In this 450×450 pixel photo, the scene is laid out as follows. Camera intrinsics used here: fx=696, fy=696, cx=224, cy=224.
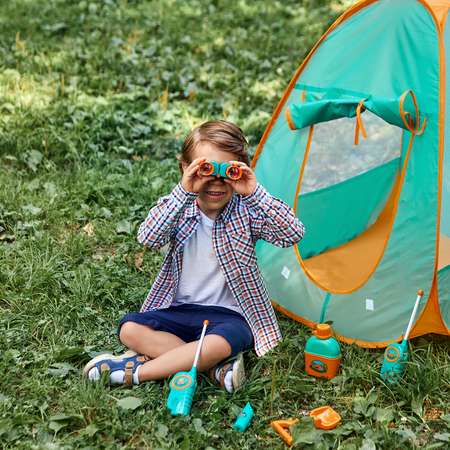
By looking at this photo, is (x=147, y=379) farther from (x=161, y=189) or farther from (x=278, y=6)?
(x=278, y=6)

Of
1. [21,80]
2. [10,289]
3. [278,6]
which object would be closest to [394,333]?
[10,289]

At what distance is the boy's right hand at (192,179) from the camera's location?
7.64 ft

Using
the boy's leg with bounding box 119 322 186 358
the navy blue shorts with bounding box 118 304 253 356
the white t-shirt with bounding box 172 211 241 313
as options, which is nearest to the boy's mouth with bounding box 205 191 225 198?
the white t-shirt with bounding box 172 211 241 313

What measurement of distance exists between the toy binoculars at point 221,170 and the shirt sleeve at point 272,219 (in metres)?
0.12

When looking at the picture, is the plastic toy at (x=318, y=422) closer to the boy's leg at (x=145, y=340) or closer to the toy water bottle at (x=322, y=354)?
the toy water bottle at (x=322, y=354)

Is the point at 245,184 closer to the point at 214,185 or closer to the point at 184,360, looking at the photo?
the point at 214,185

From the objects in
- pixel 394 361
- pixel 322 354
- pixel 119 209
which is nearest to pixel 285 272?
pixel 322 354

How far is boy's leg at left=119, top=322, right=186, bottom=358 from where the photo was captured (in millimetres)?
2445

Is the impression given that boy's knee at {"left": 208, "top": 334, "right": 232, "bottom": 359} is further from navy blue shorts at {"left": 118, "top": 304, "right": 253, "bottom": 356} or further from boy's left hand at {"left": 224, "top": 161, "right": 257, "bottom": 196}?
boy's left hand at {"left": 224, "top": 161, "right": 257, "bottom": 196}

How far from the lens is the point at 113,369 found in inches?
93.0

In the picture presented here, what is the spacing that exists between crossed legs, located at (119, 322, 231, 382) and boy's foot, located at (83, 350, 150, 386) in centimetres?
3

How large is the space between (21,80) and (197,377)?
2940 millimetres

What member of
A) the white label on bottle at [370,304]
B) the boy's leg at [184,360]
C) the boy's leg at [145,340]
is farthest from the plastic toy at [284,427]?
the white label on bottle at [370,304]

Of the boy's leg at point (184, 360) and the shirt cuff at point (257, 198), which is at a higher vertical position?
the shirt cuff at point (257, 198)
